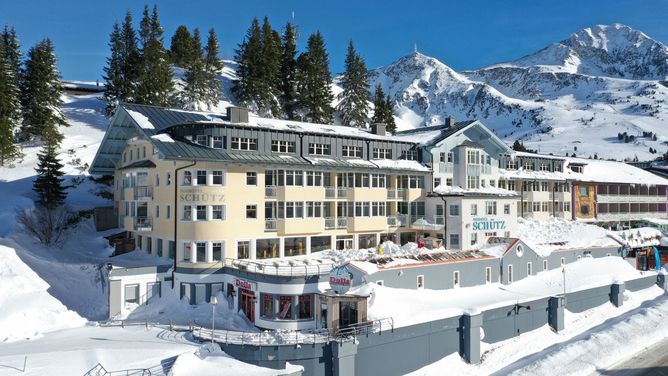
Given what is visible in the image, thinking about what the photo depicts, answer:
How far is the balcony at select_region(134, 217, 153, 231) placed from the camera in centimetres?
3988

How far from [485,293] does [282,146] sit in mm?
19250

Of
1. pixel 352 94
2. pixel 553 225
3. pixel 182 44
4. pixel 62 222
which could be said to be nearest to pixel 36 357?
pixel 62 222

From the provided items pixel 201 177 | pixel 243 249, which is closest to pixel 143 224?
pixel 201 177

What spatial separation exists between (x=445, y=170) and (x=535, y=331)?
17.7m

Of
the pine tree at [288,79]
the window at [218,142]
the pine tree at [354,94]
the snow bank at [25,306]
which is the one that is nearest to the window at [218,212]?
the window at [218,142]

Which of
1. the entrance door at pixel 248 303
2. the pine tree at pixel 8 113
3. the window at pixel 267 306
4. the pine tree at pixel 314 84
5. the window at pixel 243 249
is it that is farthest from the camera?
the pine tree at pixel 314 84

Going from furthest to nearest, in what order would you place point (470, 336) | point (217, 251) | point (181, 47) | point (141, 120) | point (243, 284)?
point (181, 47) < point (141, 120) < point (217, 251) < point (243, 284) < point (470, 336)

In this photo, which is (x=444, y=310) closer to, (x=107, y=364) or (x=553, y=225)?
(x=107, y=364)

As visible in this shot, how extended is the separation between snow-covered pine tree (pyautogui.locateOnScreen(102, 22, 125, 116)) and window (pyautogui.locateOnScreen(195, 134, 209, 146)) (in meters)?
42.1

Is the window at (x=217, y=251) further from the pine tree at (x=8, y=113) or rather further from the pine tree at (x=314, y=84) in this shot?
the pine tree at (x=314, y=84)

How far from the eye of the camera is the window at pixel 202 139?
3853 centimetres

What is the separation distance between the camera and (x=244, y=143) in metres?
39.7

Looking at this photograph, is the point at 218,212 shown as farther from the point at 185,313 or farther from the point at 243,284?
the point at 185,313

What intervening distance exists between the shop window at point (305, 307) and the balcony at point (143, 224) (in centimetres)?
1432
